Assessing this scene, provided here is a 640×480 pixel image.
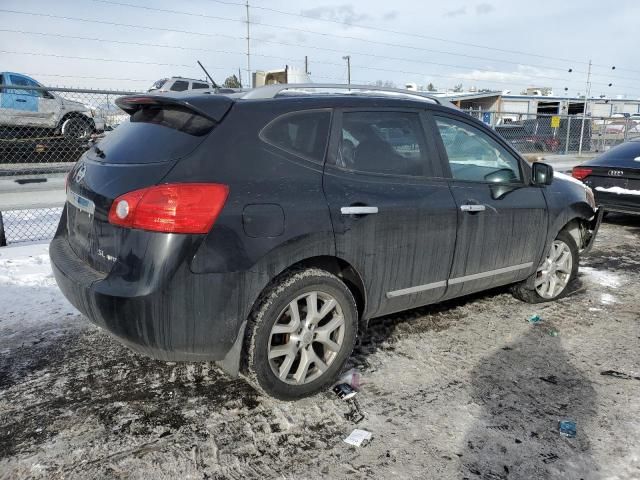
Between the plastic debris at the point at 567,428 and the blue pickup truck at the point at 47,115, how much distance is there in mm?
8514

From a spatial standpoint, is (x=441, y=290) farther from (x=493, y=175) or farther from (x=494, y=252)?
(x=493, y=175)

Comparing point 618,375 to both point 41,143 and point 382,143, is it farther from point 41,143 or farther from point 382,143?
point 41,143

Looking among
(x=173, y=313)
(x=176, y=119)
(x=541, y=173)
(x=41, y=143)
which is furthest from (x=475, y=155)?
(x=41, y=143)

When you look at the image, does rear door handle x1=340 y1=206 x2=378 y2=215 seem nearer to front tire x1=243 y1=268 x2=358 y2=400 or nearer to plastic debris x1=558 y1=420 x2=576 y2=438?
front tire x1=243 y1=268 x2=358 y2=400

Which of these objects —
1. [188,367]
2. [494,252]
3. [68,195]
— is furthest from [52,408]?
[494,252]

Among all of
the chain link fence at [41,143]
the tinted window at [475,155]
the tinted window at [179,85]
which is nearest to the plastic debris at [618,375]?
the tinted window at [475,155]

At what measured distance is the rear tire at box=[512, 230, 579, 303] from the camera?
4.74 metres

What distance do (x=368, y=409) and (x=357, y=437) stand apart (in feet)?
0.96

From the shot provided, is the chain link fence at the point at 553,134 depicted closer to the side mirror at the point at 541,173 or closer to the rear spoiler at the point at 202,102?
the side mirror at the point at 541,173

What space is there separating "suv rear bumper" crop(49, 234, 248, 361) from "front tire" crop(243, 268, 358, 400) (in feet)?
0.55

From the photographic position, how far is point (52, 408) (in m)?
3.00

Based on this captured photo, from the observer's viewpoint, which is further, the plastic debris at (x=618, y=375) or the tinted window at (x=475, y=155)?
the tinted window at (x=475, y=155)

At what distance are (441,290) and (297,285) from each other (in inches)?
52.6

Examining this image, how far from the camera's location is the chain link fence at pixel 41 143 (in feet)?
21.1
